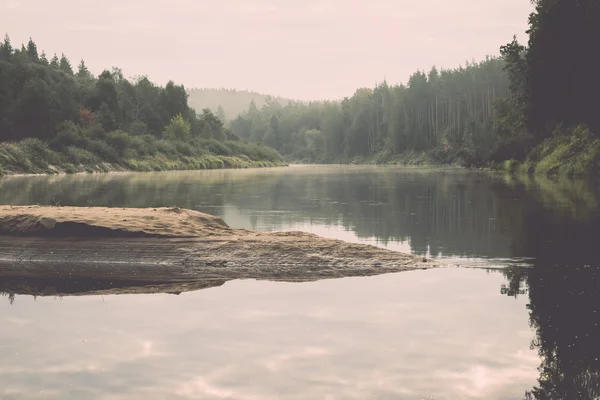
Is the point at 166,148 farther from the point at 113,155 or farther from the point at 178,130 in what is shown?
the point at 113,155

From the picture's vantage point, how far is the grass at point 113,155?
2847 inches

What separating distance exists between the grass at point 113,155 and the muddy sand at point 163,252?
5273 cm

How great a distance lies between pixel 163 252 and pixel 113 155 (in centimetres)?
7807

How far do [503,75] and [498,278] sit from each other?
500ft

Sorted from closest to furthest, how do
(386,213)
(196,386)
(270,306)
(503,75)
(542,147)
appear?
(196,386)
(270,306)
(386,213)
(542,147)
(503,75)

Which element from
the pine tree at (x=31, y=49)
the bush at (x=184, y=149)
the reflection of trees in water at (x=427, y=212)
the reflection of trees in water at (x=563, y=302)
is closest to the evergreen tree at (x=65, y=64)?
the pine tree at (x=31, y=49)

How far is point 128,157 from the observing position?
94625mm

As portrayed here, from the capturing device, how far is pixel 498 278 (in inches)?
493

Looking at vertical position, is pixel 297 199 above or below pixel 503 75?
below

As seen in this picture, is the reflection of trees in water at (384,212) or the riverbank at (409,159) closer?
the reflection of trees in water at (384,212)

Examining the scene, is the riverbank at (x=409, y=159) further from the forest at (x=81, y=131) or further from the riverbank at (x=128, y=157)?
the forest at (x=81, y=131)

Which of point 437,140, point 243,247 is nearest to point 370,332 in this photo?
point 243,247

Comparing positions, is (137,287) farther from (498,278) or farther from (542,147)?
(542,147)

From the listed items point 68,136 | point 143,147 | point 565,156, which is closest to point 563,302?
point 565,156
